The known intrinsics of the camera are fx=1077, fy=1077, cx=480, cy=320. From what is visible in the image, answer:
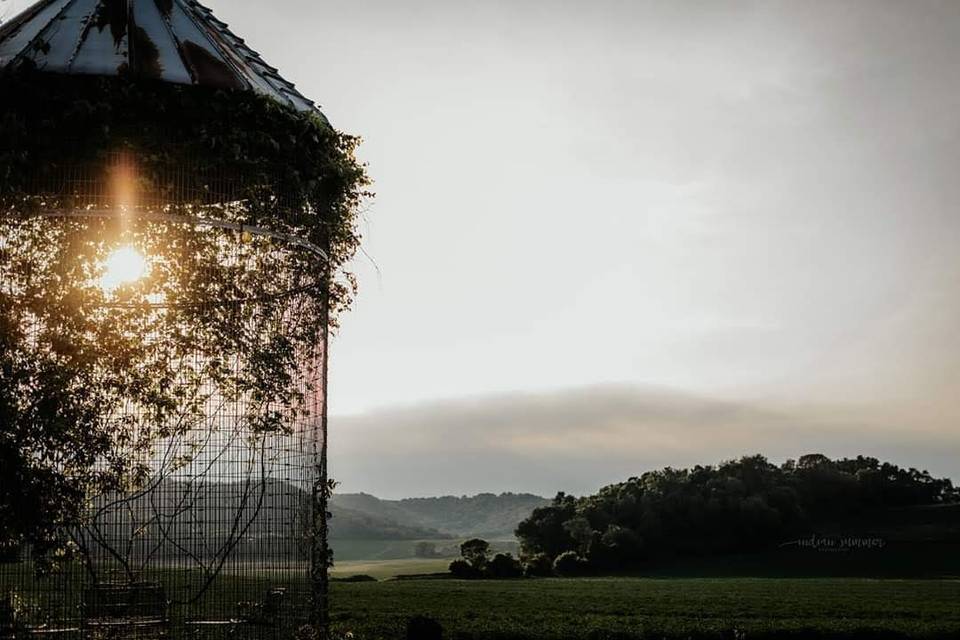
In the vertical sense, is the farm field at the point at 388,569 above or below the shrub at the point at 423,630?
below

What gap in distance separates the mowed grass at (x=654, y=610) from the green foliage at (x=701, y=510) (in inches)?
710

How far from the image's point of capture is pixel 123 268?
12500 mm

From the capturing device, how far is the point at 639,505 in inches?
3265

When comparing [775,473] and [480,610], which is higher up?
[775,473]

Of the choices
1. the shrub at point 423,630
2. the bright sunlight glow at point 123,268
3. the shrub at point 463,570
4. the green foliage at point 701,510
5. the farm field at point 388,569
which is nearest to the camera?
the bright sunlight glow at point 123,268

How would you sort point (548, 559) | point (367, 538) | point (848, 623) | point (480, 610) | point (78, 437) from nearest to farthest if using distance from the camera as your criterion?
point (78, 437) < point (848, 623) < point (480, 610) < point (548, 559) < point (367, 538)

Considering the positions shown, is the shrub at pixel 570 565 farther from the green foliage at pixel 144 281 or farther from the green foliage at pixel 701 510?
the green foliage at pixel 144 281

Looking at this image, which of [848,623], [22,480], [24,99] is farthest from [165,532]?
[848,623]

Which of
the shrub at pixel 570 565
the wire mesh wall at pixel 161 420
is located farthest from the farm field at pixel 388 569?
the wire mesh wall at pixel 161 420

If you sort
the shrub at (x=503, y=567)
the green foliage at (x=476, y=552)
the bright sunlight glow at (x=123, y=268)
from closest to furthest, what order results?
the bright sunlight glow at (x=123, y=268) < the shrub at (x=503, y=567) < the green foliage at (x=476, y=552)

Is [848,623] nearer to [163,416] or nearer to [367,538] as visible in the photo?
[163,416]

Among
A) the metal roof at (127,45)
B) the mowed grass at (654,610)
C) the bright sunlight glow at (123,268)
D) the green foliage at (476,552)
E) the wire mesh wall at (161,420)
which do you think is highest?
the metal roof at (127,45)

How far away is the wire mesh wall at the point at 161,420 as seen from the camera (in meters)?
11.7

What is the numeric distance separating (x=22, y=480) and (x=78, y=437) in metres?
0.75
